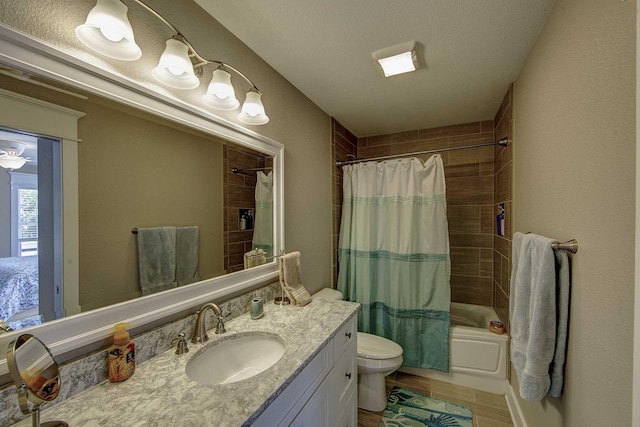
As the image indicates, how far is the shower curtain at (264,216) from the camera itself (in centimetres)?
153

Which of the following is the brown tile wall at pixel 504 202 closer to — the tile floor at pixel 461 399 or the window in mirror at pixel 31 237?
the tile floor at pixel 461 399

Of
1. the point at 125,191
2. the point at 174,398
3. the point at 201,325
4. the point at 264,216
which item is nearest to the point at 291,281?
the point at 264,216

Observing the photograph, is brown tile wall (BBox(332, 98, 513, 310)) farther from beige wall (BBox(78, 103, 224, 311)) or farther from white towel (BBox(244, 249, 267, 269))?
beige wall (BBox(78, 103, 224, 311))

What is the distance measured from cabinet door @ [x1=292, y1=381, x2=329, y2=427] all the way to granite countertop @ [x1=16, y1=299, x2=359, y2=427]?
0.19 m

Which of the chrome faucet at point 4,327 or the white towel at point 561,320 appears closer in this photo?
the chrome faucet at point 4,327

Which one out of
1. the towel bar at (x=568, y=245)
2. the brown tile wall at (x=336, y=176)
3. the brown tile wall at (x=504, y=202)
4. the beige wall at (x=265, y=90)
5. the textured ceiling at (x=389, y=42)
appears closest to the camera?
the beige wall at (x=265, y=90)

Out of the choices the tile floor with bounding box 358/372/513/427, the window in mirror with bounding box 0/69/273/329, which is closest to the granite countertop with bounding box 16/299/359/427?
the window in mirror with bounding box 0/69/273/329

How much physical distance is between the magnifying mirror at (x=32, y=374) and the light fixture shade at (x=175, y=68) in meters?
0.91

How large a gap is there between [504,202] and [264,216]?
1903mm

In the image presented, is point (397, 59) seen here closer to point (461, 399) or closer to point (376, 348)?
point (376, 348)

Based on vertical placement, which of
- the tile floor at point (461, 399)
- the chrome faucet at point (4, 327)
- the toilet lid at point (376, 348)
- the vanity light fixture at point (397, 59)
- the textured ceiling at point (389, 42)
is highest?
the textured ceiling at point (389, 42)

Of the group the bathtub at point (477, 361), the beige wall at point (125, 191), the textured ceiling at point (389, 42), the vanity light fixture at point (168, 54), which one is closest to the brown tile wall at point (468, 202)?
the textured ceiling at point (389, 42)

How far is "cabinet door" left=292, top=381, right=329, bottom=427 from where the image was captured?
95cm

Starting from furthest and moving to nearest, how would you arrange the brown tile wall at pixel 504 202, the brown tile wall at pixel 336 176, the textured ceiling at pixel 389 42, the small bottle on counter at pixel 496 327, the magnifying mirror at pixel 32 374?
1. the brown tile wall at pixel 336 176
2. the small bottle on counter at pixel 496 327
3. the brown tile wall at pixel 504 202
4. the textured ceiling at pixel 389 42
5. the magnifying mirror at pixel 32 374
